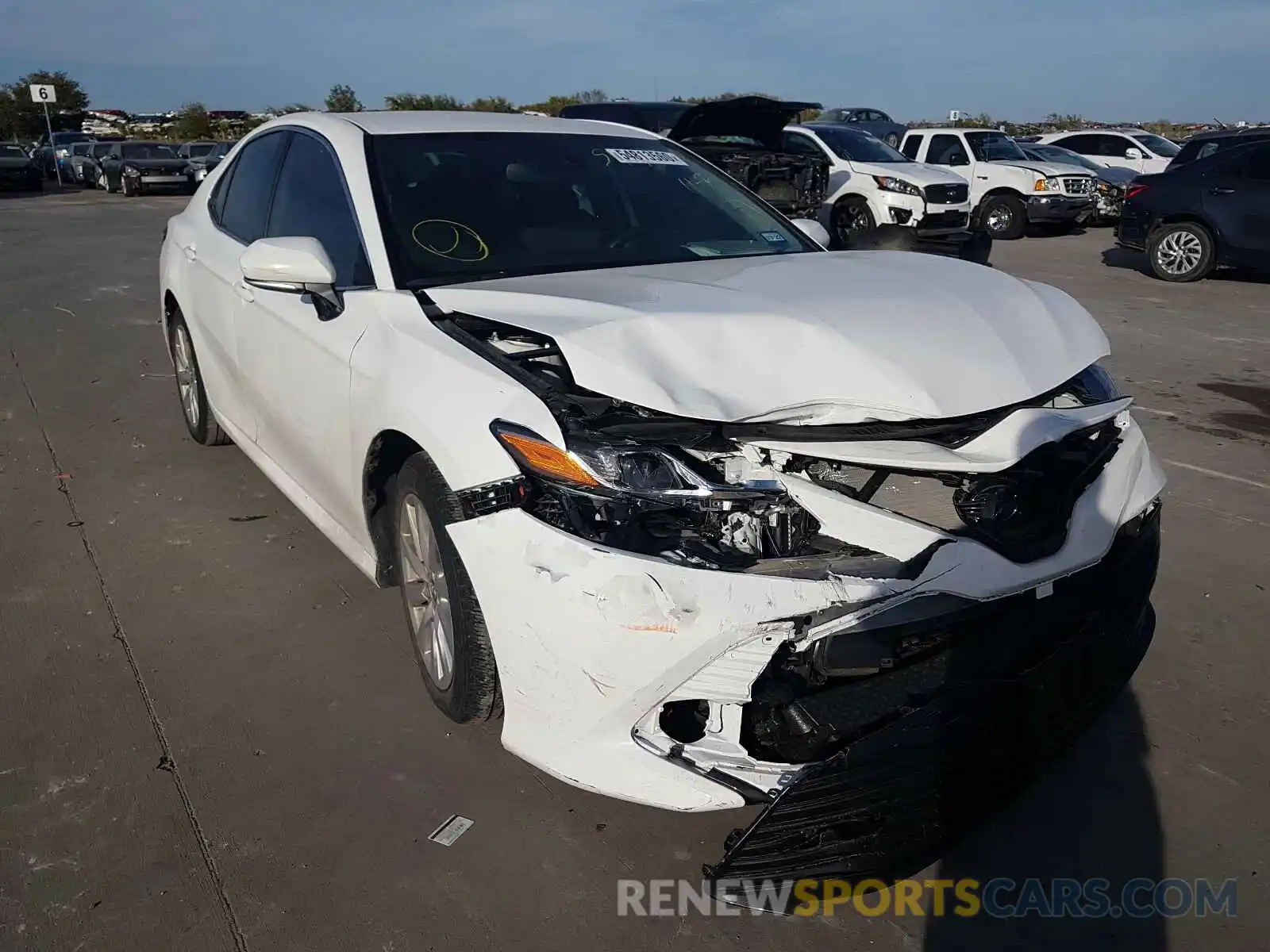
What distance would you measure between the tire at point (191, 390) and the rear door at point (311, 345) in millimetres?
1209

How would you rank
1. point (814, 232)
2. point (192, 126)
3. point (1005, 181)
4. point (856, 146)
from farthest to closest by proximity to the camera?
point (192, 126) < point (1005, 181) < point (856, 146) < point (814, 232)

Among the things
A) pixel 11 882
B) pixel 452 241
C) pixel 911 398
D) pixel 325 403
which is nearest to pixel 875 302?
pixel 911 398

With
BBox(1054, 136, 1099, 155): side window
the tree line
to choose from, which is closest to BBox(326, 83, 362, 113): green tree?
the tree line

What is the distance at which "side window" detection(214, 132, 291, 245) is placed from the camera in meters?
4.19

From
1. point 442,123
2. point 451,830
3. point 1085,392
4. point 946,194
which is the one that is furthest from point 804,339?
point 946,194

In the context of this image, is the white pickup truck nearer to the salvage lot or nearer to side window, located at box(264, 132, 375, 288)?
the salvage lot

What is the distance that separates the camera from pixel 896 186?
1420cm

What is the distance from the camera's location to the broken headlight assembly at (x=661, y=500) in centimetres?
227

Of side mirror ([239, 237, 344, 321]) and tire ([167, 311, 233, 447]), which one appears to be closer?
side mirror ([239, 237, 344, 321])

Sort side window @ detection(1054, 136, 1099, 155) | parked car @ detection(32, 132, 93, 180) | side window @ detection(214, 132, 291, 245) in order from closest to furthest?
side window @ detection(214, 132, 291, 245)
side window @ detection(1054, 136, 1099, 155)
parked car @ detection(32, 132, 93, 180)

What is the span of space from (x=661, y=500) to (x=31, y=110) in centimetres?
6130

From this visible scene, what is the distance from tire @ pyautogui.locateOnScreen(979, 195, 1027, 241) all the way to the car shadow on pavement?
14768mm

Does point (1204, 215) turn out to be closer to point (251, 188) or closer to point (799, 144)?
point (799, 144)

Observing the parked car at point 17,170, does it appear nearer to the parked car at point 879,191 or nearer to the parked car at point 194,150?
the parked car at point 194,150
